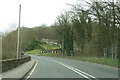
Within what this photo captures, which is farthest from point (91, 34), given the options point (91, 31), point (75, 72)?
point (75, 72)

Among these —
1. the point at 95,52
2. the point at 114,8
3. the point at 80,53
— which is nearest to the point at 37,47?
the point at 80,53

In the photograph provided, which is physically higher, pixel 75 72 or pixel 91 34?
pixel 91 34

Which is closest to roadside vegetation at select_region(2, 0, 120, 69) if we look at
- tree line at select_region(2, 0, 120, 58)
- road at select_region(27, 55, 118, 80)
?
tree line at select_region(2, 0, 120, 58)

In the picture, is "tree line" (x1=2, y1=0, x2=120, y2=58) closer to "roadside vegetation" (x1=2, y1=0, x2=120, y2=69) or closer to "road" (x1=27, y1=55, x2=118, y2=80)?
"roadside vegetation" (x1=2, y1=0, x2=120, y2=69)

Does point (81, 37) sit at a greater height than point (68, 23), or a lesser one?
lesser

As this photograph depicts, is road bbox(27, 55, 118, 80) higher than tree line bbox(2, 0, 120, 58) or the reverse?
the reverse

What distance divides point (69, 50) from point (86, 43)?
45.4 ft

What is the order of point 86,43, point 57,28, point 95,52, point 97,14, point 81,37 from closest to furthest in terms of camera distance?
point 97,14 < point 95,52 < point 86,43 < point 81,37 < point 57,28

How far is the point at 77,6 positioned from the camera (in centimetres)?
3222

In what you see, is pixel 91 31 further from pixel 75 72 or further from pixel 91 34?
pixel 75 72

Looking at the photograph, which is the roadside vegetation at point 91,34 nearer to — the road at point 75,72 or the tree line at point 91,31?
the tree line at point 91,31

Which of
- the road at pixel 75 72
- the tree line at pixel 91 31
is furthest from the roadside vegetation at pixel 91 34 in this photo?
the road at pixel 75 72

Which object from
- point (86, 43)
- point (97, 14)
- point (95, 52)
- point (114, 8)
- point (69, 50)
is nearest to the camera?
point (114, 8)

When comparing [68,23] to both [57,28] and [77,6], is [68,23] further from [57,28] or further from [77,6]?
[77,6]
